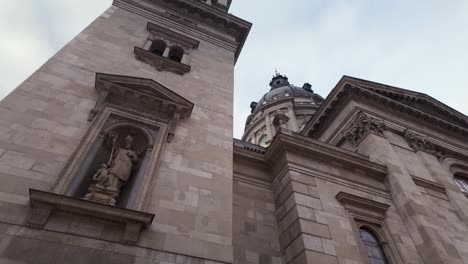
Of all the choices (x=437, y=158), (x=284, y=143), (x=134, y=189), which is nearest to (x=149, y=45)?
(x=284, y=143)

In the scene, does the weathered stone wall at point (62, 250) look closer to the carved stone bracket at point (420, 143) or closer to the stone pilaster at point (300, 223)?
the stone pilaster at point (300, 223)

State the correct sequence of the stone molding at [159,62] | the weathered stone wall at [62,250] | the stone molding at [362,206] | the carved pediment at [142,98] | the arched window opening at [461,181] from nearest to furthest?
the weathered stone wall at [62,250]
the carved pediment at [142,98]
the stone molding at [362,206]
the stone molding at [159,62]
the arched window opening at [461,181]

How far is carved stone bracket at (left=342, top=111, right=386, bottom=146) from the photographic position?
16281mm

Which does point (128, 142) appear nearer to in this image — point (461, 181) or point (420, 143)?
point (420, 143)

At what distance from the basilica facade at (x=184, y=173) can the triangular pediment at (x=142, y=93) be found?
0.04 m

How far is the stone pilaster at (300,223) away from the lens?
8984 millimetres

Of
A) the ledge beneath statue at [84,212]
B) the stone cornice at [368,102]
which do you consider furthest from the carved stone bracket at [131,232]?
the stone cornice at [368,102]

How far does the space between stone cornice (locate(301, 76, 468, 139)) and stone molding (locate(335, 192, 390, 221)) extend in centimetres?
809

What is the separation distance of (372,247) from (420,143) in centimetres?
905

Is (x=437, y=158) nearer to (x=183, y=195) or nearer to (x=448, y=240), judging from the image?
(x=448, y=240)

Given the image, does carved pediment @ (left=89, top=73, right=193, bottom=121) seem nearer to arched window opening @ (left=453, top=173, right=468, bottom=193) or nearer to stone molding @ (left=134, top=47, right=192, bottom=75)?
stone molding @ (left=134, top=47, right=192, bottom=75)

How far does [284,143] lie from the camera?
1224cm

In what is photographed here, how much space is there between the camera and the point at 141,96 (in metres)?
10.2

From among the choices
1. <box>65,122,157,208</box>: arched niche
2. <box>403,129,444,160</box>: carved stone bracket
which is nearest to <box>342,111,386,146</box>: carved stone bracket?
<box>403,129,444,160</box>: carved stone bracket
